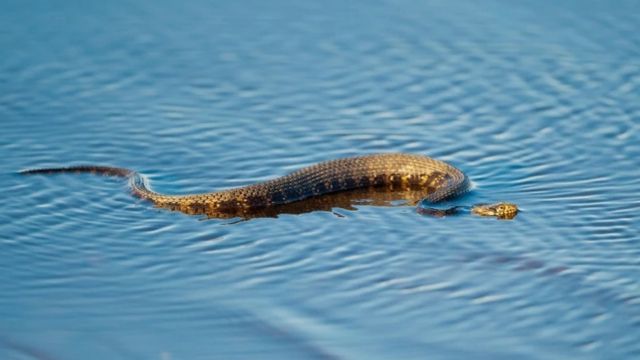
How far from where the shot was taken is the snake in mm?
18391

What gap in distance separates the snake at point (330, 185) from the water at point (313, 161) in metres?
0.26

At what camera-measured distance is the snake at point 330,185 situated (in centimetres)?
1839

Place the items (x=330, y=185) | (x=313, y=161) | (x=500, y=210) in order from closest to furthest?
(x=500, y=210) → (x=330, y=185) → (x=313, y=161)

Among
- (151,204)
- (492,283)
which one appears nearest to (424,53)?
(151,204)

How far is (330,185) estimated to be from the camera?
19.4 meters

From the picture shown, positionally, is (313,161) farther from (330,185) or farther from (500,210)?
(500,210)

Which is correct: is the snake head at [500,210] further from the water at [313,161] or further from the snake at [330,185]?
the water at [313,161]

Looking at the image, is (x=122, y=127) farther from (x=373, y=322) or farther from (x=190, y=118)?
(x=373, y=322)

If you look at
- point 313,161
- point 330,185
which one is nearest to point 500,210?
point 330,185

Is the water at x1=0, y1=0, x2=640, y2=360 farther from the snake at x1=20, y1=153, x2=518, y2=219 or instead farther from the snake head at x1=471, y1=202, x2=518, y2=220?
the snake at x1=20, y1=153, x2=518, y2=219

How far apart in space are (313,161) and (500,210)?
327cm

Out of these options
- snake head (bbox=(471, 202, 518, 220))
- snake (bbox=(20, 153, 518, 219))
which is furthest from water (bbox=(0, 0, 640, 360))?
snake (bbox=(20, 153, 518, 219))

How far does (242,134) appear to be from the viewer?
21.0 metres

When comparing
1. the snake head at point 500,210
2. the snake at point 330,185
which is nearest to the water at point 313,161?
the snake head at point 500,210
